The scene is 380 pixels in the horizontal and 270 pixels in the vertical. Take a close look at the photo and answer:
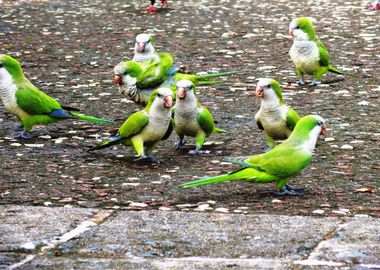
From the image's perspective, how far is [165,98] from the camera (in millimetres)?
6027

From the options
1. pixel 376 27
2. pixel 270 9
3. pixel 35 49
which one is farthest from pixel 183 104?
pixel 270 9

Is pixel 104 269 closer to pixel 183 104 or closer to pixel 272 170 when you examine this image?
pixel 272 170

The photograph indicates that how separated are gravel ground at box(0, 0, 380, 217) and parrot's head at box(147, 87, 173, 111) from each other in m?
0.39

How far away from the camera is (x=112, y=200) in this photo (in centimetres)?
528

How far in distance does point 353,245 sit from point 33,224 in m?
1.54

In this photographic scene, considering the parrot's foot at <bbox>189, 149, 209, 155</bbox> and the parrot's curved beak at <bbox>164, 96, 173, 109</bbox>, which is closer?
the parrot's curved beak at <bbox>164, 96, 173, 109</bbox>

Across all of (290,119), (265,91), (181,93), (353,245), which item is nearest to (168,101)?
(181,93)

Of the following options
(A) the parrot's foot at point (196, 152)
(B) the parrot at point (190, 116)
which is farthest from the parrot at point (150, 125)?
(A) the parrot's foot at point (196, 152)

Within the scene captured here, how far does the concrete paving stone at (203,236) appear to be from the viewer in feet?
13.5

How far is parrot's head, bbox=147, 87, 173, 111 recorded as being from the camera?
19.7 ft

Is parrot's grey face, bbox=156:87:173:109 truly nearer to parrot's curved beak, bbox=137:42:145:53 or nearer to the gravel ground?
the gravel ground

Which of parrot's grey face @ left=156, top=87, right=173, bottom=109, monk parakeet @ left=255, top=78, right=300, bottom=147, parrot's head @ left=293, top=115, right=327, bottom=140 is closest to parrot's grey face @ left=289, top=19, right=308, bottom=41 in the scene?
monk parakeet @ left=255, top=78, right=300, bottom=147

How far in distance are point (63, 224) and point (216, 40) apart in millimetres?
7288

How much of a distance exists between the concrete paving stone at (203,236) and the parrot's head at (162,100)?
1.34m
